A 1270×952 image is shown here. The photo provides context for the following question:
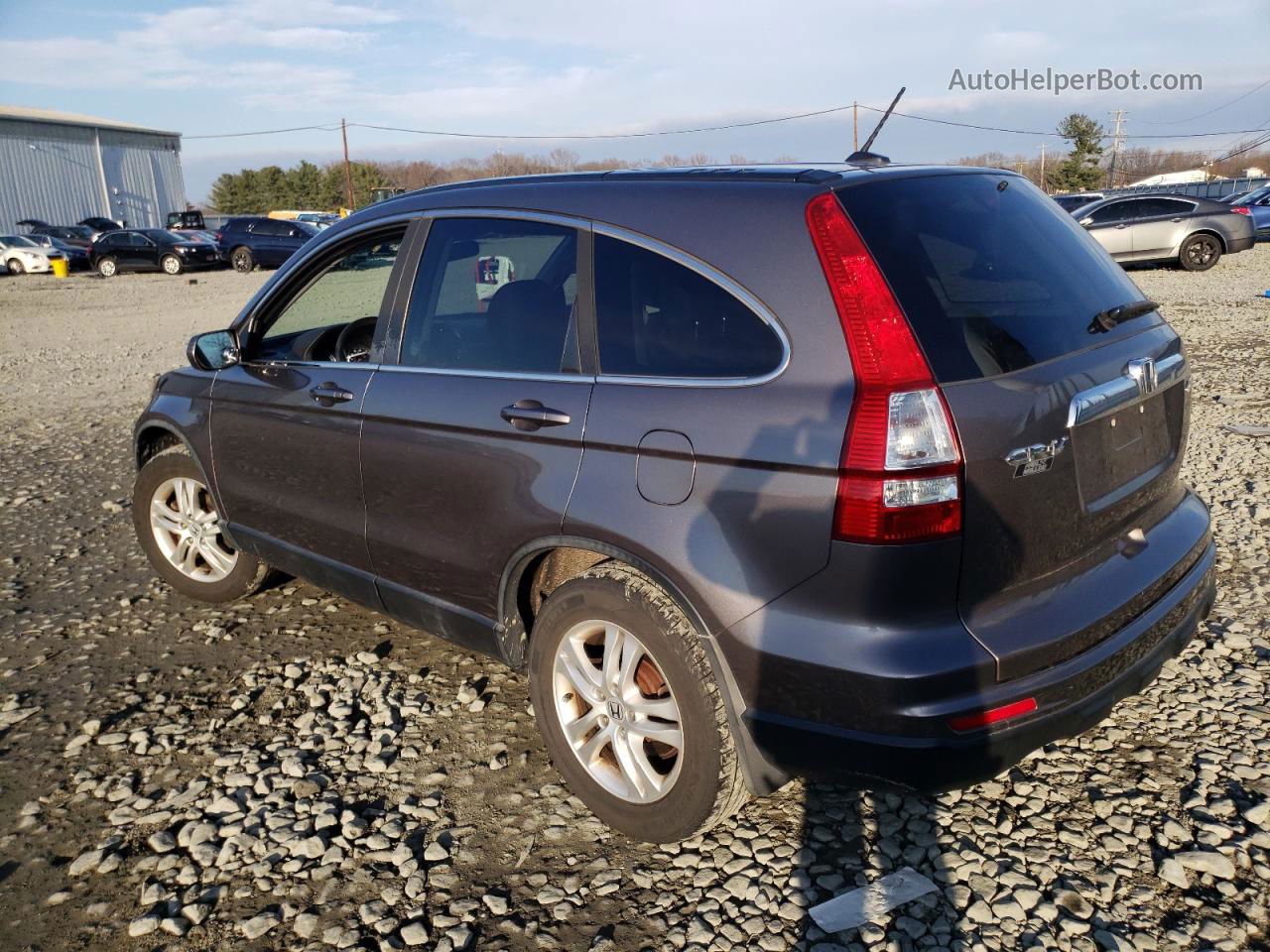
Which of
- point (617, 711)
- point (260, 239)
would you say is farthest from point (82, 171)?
point (617, 711)

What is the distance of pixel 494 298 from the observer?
125 inches

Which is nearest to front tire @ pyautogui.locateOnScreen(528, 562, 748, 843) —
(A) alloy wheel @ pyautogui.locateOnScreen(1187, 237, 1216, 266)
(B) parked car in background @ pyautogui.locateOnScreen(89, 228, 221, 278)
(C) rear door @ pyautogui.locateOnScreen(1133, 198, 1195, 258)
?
(C) rear door @ pyautogui.locateOnScreen(1133, 198, 1195, 258)

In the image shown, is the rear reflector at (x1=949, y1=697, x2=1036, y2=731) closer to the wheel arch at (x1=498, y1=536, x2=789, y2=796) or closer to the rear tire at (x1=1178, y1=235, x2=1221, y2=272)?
the wheel arch at (x1=498, y1=536, x2=789, y2=796)

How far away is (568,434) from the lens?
2672 mm

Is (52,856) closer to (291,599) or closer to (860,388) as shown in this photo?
(291,599)

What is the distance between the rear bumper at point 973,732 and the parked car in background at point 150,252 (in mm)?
33583

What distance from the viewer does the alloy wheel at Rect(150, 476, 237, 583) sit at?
14.8 feet

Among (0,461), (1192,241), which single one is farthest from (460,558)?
(1192,241)

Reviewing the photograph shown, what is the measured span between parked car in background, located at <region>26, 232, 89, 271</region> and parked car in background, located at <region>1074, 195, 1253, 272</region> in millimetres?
33171

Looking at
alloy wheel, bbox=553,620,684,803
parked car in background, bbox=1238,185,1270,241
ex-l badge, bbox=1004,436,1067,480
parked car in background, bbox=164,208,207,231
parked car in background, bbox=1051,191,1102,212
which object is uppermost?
parked car in background, bbox=164,208,207,231

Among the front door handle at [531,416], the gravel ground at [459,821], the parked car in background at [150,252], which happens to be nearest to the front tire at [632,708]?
the gravel ground at [459,821]

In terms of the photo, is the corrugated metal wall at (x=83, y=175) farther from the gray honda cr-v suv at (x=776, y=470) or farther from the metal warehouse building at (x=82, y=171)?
the gray honda cr-v suv at (x=776, y=470)

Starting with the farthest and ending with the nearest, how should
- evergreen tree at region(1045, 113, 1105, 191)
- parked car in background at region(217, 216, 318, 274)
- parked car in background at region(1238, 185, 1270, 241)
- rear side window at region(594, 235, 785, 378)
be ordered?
evergreen tree at region(1045, 113, 1105, 191), parked car in background at region(217, 216, 318, 274), parked car in background at region(1238, 185, 1270, 241), rear side window at region(594, 235, 785, 378)

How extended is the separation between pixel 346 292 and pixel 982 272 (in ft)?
9.12
